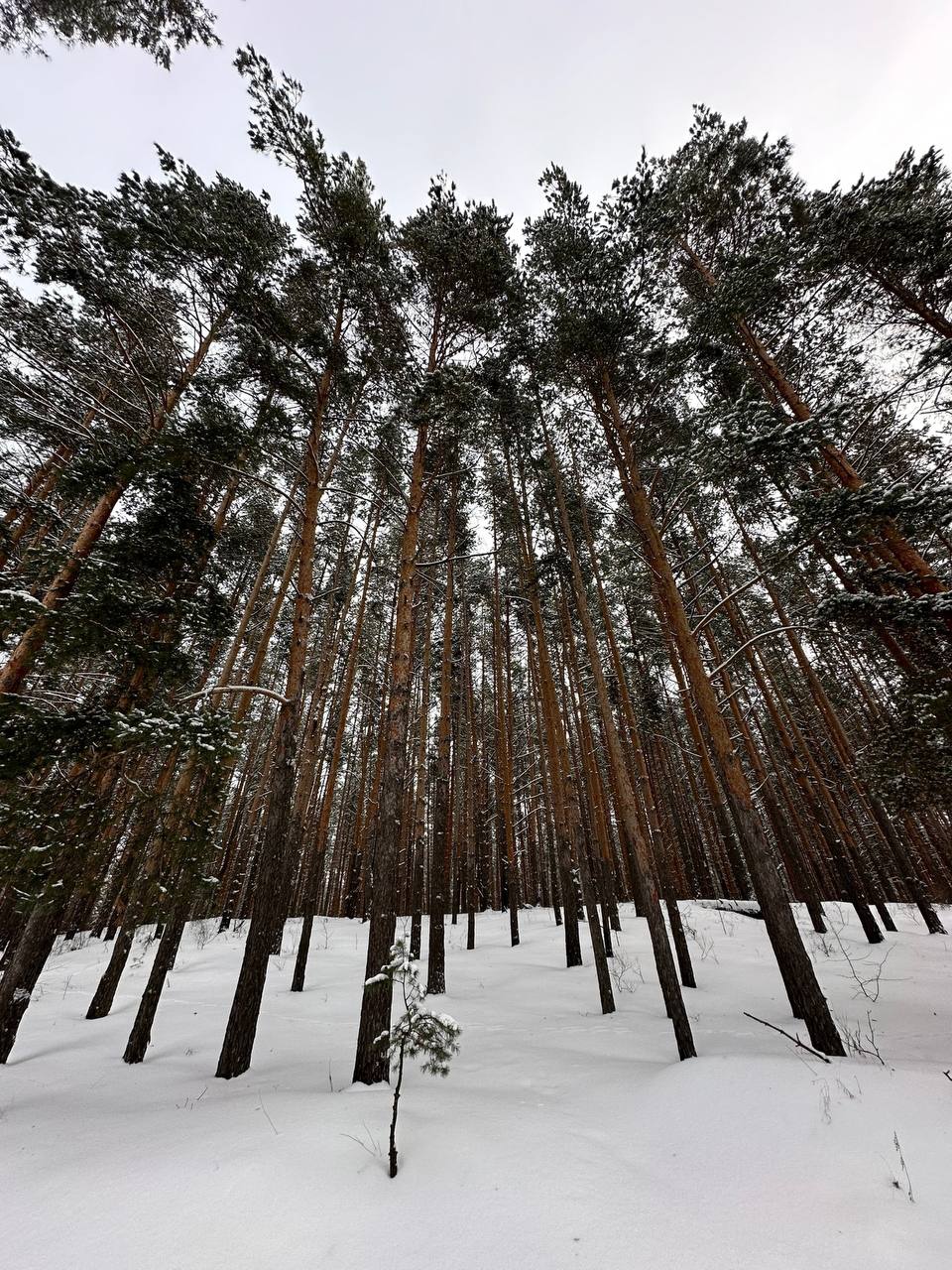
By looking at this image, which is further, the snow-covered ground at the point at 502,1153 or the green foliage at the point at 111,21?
the green foliage at the point at 111,21

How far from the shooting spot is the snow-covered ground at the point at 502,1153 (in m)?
2.71

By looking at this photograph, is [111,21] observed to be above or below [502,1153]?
above

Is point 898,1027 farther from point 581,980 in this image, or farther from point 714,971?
point 581,980

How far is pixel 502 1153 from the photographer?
3.65 metres

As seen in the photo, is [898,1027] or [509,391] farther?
[509,391]

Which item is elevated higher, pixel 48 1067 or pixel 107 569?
pixel 107 569

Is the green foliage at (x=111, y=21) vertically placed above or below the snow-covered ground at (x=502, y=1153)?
above

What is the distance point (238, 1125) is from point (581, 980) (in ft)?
24.6

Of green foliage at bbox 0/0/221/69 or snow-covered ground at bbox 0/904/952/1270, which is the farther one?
green foliage at bbox 0/0/221/69

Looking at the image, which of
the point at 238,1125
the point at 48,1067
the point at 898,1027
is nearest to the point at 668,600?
the point at 898,1027

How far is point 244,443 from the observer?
6395 millimetres

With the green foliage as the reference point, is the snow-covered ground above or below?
below

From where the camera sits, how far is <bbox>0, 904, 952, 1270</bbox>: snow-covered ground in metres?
2.71

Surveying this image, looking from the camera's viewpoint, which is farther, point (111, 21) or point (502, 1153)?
point (111, 21)
